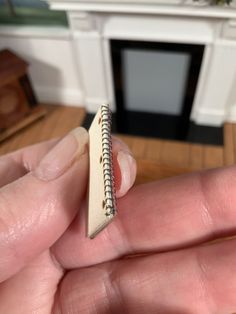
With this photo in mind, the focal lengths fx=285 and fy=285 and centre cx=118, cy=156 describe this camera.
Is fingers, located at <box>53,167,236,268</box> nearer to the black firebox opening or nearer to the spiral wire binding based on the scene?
the spiral wire binding

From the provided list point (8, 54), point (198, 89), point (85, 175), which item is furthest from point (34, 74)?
point (85, 175)

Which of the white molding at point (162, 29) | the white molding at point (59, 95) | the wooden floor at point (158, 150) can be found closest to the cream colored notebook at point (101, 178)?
the wooden floor at point (158, 150)

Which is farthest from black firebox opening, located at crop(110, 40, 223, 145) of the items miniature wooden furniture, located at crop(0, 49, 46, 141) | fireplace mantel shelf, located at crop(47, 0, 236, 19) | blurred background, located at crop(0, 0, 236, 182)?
miniature wooden furniture, located at crop(0, 49, 46, 141)

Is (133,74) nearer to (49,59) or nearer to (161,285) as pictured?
(49,59)

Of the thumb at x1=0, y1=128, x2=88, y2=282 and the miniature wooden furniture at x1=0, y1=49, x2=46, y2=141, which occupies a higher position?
the thumb at x1=0, y1=128, x2=88, y2=282

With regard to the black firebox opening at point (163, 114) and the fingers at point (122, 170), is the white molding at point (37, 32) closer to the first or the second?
the black firebox opening at point (163, 114)

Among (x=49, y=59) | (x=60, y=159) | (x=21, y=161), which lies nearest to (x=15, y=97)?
(x=49, y=59)

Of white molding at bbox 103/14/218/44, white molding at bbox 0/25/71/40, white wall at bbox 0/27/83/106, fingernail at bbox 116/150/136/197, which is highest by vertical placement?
fingernail at bbox 116/150/136/197

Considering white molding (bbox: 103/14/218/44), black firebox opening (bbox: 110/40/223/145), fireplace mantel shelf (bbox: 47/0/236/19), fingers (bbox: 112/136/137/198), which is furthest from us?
black firebox opening (bbox: 110/40/223/145)
